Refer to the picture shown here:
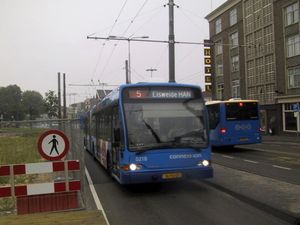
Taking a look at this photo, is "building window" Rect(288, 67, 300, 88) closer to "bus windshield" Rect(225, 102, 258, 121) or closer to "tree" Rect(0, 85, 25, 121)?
"bus windshield" Rect(225, 102, 258, 121)

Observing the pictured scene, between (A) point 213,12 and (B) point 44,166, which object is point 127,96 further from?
(A) point 213,12

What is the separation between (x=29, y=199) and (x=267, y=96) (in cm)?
3208

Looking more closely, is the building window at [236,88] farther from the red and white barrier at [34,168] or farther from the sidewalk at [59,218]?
the sidewalk at [59,218]

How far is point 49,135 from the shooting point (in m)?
5.53

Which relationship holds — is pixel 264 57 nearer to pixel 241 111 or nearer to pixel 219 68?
pixel 219 68

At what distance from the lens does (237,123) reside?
647 inches

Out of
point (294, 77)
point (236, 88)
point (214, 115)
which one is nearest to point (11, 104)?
point (236, 88)

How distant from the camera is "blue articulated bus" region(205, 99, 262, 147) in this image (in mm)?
16312

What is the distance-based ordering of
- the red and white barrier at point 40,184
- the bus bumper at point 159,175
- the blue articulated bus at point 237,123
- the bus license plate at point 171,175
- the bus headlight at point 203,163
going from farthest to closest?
the blue articulated bus at point 237,123
the bus headlight at point 203,163
the bus license plate at point 171,175
the bus bumper at point 159,175
the red and white barrier at point 40,184

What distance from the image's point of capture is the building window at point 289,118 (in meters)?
30.0

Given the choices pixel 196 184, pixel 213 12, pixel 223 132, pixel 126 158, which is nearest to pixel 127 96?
pixel 126 158

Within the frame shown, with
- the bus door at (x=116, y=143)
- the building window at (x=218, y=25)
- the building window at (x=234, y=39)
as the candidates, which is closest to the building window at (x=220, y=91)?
the building window at (x=234, y=39)

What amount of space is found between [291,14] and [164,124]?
1082 inches

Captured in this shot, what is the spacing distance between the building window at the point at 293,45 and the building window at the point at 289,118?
497 cm
